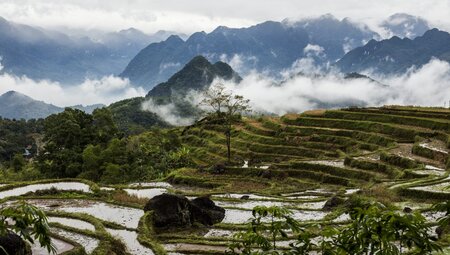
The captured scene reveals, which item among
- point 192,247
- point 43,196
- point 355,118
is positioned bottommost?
point 192,247

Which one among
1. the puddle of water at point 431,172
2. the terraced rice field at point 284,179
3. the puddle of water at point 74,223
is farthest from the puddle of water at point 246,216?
the puddle of water at point 431,172

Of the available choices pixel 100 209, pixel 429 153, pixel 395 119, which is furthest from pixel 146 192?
pixel 395 119

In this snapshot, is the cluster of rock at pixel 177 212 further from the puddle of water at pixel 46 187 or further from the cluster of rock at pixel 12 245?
the puddle of water at pixel 46 187

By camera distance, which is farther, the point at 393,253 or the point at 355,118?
the point at 355,118

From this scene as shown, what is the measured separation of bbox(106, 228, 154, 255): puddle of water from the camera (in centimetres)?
1958

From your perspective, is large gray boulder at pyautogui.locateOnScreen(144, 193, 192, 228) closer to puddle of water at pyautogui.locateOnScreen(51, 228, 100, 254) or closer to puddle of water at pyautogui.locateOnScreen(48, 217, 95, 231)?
puddle of water at pyautogui.locateOnScreen(48, 217, 95, 231)

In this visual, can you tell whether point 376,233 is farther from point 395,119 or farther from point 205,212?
point 395,119

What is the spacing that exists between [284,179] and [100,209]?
24.7 metres

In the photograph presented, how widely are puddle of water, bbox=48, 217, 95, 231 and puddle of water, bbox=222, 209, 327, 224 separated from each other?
279 inches

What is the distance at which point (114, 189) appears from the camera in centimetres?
3703

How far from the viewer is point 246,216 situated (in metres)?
26.4

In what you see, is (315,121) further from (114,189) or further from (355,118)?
(114,189)

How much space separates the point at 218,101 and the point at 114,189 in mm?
23700

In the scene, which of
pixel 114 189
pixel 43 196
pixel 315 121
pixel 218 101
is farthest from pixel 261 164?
pixel 43 196
